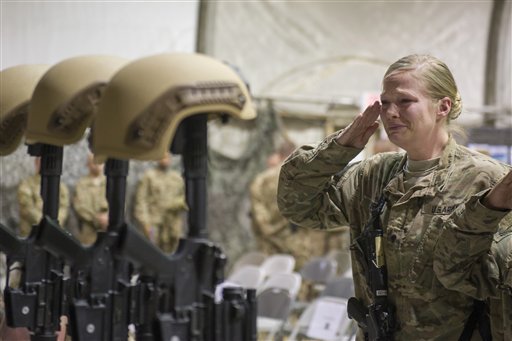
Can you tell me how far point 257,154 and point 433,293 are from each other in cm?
1086

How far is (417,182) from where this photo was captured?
3301 millimetres

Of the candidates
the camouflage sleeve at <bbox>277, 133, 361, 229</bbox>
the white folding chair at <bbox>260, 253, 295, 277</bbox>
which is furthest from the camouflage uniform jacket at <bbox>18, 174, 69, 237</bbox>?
the camouflage sleeve at <bbox>277, 133, 361, 229</bbox>

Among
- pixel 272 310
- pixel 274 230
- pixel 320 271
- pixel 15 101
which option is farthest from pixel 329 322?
pixel 274 230

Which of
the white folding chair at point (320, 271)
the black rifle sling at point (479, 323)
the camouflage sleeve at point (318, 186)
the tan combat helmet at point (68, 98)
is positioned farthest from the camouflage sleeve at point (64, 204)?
the black rifle sling at point (479, 323)

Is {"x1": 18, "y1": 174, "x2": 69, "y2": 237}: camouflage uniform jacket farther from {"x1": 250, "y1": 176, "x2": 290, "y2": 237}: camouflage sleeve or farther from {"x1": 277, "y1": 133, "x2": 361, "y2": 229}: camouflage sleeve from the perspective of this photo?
{"x1": 250, "y1": 176, "x2": 290, "y2": 237}: camouflage sleeve

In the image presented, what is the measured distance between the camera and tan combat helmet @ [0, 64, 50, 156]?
421 centimetres

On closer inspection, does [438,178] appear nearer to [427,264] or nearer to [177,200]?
[427,264]

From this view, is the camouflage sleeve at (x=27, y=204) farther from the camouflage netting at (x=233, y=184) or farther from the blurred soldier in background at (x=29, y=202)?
the camouflage netting at (x=233, y=184)

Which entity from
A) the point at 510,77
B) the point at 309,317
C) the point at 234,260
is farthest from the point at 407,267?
the point at 510,77

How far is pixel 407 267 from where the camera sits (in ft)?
10.6

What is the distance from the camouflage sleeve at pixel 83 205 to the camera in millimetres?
10773

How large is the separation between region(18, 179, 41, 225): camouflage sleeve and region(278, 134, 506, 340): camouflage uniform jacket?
197 inches

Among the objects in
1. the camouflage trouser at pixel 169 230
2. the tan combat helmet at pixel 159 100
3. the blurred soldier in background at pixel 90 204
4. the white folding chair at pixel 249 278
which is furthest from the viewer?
the camouflage trouser at pixel 169 230

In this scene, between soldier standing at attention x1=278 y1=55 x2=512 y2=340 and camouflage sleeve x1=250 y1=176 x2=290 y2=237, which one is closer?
soldier standing at attention x1=278 y1=55 x2=512 y2=340
